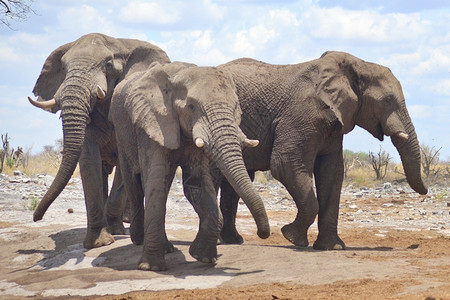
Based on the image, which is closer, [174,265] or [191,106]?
[191,106]

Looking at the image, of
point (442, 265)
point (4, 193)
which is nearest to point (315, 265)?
point (442, 265)

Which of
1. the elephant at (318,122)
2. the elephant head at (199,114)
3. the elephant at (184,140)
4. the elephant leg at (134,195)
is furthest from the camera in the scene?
the elephant at (318,122)

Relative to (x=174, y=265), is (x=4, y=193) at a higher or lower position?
higher

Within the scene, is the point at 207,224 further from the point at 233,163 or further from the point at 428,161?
the point at 428,161

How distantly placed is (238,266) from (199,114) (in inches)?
71.3

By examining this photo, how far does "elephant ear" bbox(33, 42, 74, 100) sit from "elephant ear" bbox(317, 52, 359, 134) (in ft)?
12.5

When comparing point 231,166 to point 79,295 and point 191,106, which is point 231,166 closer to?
point 191,106

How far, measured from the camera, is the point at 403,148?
11.5 m

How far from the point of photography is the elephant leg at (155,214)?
9.70m

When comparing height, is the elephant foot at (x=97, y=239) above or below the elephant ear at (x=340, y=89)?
below

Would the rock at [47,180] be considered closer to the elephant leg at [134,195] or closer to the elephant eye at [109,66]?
the elephant eye at [109,66]

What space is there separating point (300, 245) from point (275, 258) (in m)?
1.48

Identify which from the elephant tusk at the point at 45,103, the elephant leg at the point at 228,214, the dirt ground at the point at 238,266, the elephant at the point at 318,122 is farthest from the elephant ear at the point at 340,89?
the elephant tusk at the point at 45,103

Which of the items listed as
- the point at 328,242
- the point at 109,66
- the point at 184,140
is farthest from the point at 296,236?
the point at 109,66
